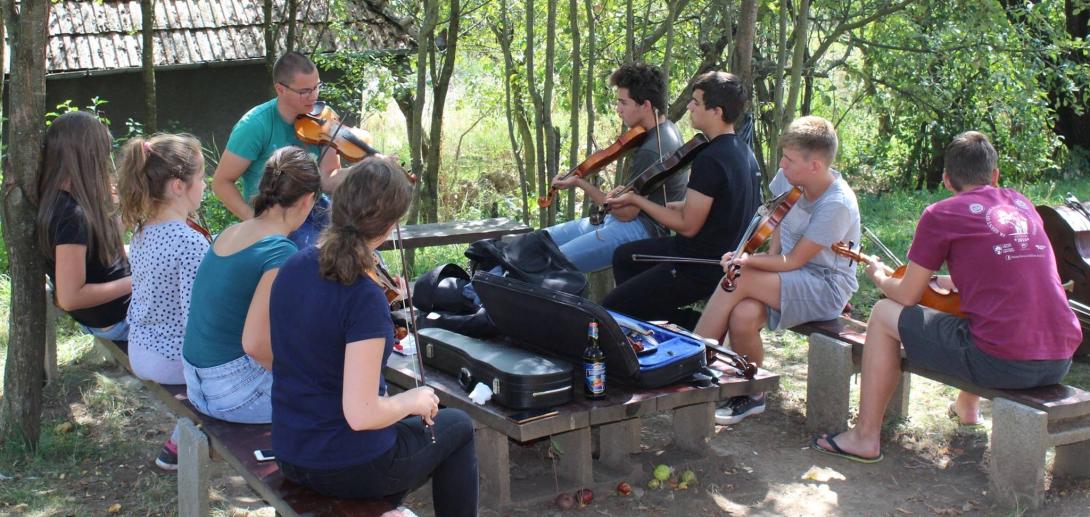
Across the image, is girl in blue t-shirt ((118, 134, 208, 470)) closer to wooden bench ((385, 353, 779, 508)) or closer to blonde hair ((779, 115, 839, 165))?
wooden bench ((385, 353, 779, 508))

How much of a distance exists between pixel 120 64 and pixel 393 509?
7.43 meters

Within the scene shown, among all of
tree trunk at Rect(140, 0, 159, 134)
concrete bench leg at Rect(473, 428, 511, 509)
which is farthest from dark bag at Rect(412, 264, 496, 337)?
tree trunk at Rect(140, 0, 159, 134)

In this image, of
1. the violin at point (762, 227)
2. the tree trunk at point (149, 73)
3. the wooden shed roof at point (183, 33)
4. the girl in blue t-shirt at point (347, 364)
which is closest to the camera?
the girl in blue t-shirt at point (347, 364)

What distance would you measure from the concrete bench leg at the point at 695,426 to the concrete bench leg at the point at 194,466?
167 cm

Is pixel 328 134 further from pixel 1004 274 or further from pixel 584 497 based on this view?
pixel 1004 274

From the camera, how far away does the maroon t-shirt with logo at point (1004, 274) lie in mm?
3258

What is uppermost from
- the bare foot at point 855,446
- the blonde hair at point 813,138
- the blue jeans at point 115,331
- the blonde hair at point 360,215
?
the blonde hair at point 813,138

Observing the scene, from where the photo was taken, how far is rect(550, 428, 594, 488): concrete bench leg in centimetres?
342

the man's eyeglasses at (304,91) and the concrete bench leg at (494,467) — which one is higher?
the man's eyeglasses at (304,91)

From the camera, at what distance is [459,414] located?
2.70 metres

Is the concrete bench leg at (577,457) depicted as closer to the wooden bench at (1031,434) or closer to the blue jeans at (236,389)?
the blue jeans at (236,389)

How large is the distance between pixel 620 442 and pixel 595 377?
0.58 metres

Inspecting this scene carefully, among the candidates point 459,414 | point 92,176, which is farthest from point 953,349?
point 92,176

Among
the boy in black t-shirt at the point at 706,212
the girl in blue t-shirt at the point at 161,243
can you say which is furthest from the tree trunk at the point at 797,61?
the girl in blue t-shirt at the point at 161,243
